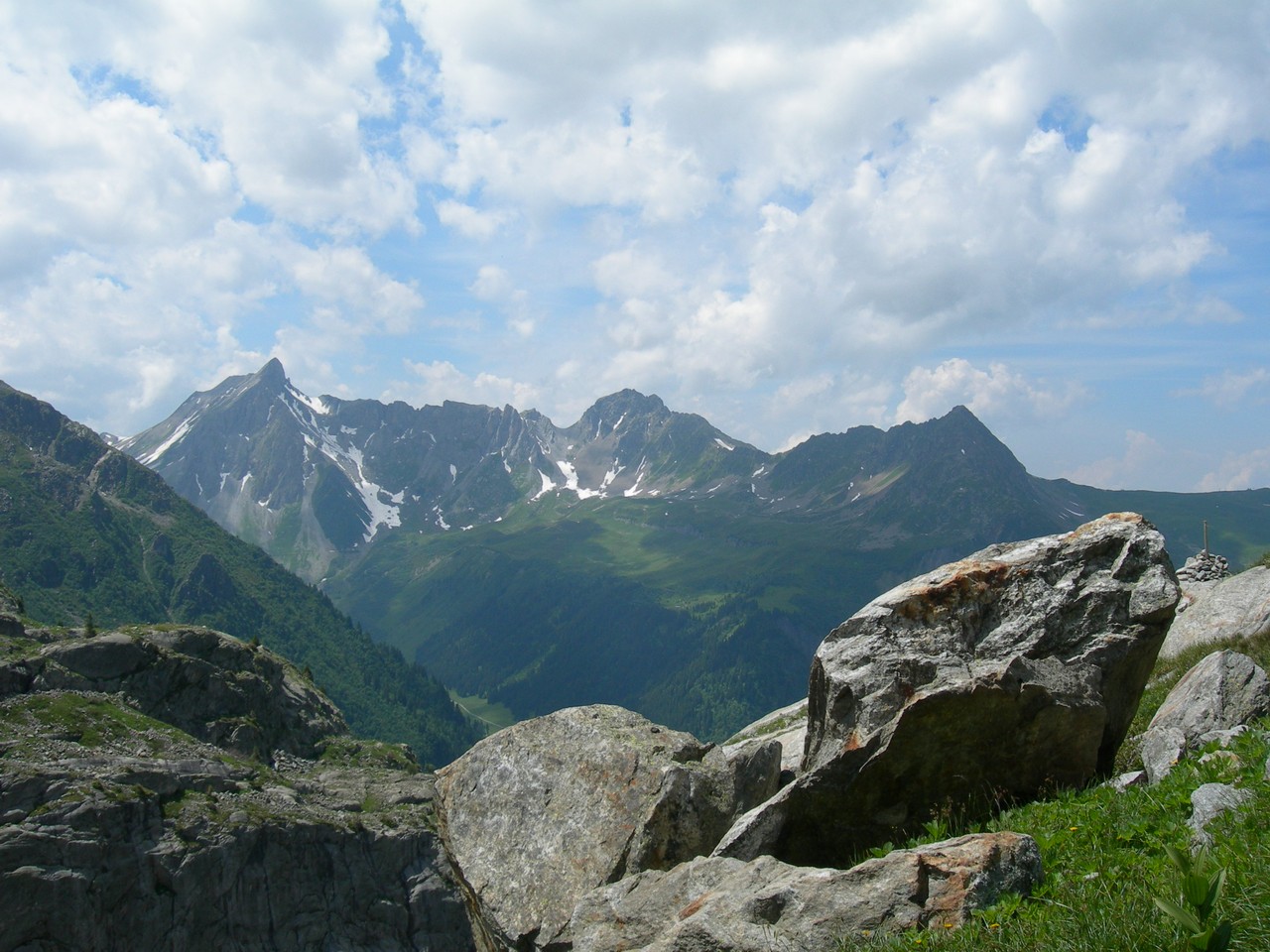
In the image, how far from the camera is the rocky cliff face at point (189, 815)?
94750 millimetres

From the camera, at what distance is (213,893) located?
345ft

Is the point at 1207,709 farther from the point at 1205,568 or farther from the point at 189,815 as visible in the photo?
the point at 189,815

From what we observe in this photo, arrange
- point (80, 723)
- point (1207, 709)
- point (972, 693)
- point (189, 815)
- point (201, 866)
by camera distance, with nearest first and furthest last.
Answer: point (972, 693) → point (1207, 709) → point (201, 866) → point (189, 815) → point (80, 723)

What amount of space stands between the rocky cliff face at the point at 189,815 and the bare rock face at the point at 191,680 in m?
0.32

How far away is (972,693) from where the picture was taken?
582 inches

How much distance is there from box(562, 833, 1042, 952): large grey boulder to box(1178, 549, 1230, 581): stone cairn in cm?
3767

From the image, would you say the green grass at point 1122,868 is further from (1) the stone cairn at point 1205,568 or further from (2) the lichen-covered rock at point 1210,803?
(1) the stone cairn at point 1205,568

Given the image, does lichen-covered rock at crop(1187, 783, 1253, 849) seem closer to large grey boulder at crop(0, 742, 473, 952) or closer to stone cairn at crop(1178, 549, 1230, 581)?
stone cairn at crop(1178, 549, 1230, 581)

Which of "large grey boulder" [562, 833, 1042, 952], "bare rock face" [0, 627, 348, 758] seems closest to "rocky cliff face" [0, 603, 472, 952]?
"bare rock face" [0, 627, 348, 758]

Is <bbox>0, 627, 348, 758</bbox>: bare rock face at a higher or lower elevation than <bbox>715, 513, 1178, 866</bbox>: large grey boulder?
higher

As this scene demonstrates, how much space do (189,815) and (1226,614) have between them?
390 ft

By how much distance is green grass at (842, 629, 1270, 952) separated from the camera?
7234 mm

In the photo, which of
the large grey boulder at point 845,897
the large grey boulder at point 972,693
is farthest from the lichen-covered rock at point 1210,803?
the large grey boulder at point 972,693

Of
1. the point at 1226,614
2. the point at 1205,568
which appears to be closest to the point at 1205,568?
the point at 1205,568
